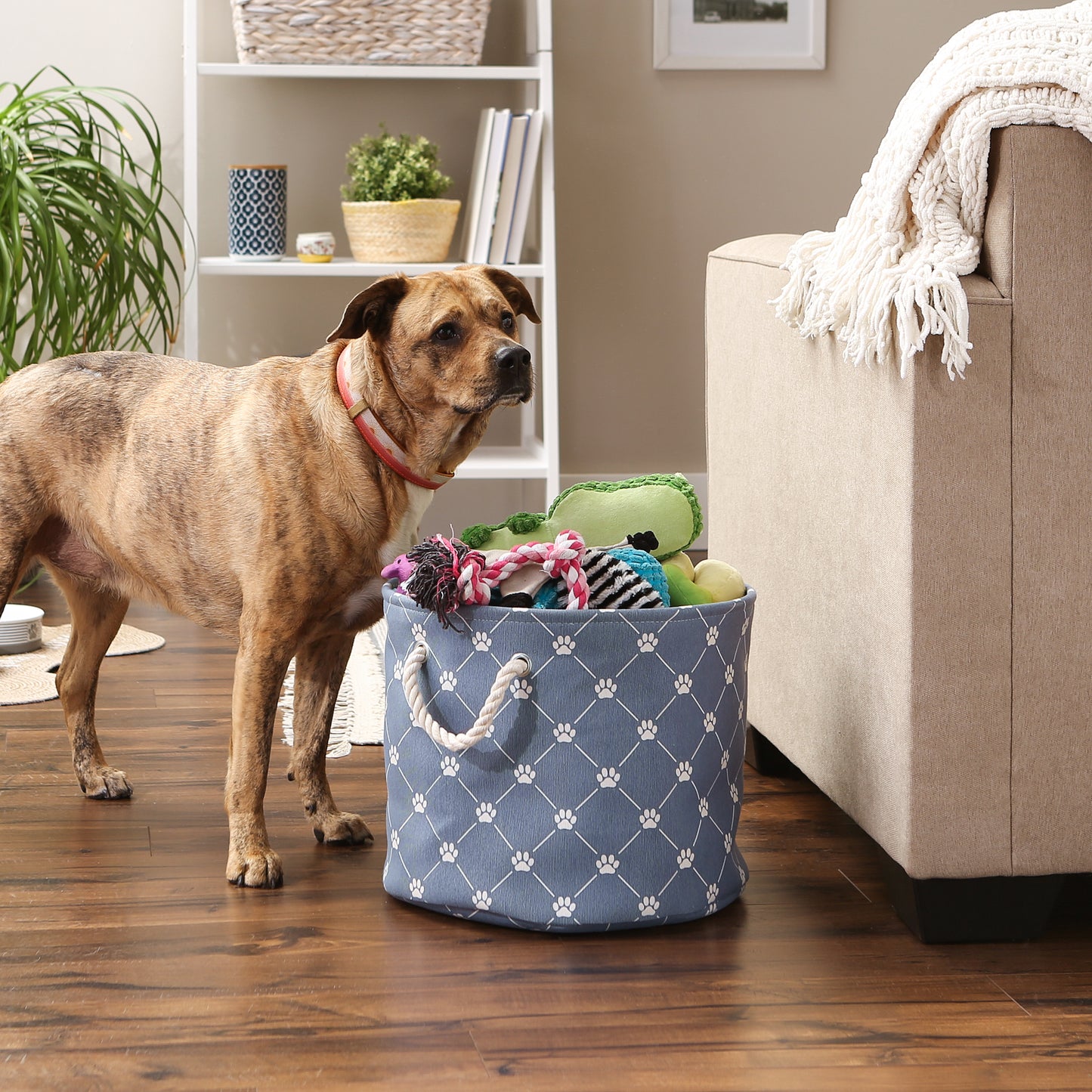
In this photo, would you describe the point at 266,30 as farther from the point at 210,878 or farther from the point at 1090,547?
the point at 1090,547

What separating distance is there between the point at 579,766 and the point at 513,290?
0.66 meters

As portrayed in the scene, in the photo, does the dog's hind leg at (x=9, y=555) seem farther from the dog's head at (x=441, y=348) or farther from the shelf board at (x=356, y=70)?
the shelf board at (x=356, y=70)

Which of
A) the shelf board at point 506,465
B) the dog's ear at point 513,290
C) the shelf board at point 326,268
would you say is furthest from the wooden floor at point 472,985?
the shelf board at point 326,268

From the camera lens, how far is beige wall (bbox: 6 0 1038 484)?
3.46 metres

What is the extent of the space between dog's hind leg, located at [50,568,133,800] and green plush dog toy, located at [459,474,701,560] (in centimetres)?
60

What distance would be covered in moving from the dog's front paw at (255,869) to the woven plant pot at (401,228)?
1.89m

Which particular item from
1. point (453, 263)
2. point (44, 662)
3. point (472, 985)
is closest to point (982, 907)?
point (472, 985)

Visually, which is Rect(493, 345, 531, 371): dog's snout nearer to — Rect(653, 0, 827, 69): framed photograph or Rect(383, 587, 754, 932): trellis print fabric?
Rect(383, 587, 754, 932): trellis print fabric

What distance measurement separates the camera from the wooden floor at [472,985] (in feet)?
3.69

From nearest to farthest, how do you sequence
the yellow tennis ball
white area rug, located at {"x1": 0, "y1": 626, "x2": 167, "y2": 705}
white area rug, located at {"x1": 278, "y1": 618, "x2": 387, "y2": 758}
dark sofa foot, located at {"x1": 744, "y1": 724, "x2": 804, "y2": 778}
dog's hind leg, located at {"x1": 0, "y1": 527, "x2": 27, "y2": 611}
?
the yellow tennis ball, dog's hind leg, located at {"x1": 0, "y1": 527, "x2": 27, "y2": 611}, dark sofa foot, located at {"x1": 744, "y1": 724, "x2": 804, "y2": 778}, white area rug, located at {"x1": 278, "y1": 618, "x2": 387, "y2": 758}, white area rug, located at {"x1": 0, "y1": 626, "x2": 167, "y2": 705}

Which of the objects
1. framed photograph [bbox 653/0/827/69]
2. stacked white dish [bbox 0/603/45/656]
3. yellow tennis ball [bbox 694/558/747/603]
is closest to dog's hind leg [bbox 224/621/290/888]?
yellow tennis ball [bbox 694/558/747/603]

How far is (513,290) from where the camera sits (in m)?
1.72

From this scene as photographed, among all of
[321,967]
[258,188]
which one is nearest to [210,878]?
[321,967]

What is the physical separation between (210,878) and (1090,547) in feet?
3.23
